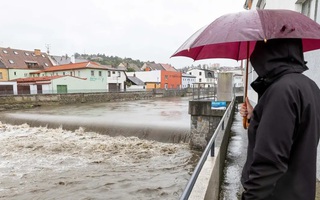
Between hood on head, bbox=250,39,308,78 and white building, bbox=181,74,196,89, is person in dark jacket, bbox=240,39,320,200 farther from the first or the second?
white building, bbox=181,74,196,89

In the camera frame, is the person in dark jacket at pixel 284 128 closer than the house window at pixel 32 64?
Yes

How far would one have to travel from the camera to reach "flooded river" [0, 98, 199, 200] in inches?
260

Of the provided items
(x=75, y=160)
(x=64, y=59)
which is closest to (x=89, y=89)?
(x=64, y=59)

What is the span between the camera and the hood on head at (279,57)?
3.77 feet

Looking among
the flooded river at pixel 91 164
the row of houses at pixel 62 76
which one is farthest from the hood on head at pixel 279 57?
the row of houses at pixel 62 76

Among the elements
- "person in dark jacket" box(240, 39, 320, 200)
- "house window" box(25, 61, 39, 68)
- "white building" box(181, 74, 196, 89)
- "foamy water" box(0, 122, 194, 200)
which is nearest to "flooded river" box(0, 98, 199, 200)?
"foamy water" box(0, 122, 194, 200)

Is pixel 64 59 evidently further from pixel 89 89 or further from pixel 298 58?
pixel 298 58

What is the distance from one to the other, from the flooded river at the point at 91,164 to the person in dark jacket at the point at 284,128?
5.62 metres

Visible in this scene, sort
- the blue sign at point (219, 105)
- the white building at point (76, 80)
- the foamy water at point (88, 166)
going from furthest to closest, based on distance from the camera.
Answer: the white building at point (76, 80) → the blue sign at point (219, 105) → the foamy water at point (88, 166)

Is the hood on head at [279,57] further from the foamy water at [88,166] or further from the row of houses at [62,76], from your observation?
the row of houses at [62,76]

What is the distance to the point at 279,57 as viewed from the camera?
117cm

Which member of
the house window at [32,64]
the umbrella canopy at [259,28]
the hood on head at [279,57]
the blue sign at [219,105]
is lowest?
the blue sign at [219,105]

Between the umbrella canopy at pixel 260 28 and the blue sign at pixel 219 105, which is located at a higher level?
the umbrella canopy at pixel 260 28

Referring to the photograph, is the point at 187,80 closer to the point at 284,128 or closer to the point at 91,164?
the point at 91,164
